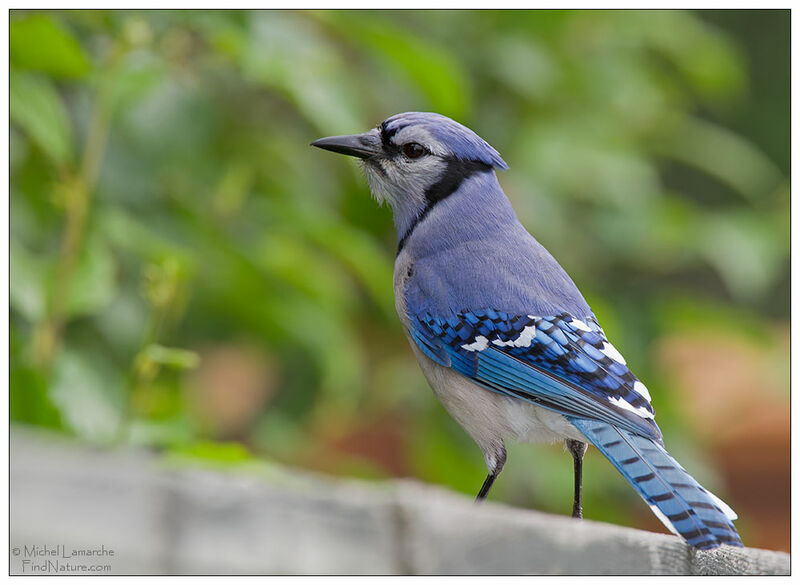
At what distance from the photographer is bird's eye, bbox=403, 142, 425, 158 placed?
77cm

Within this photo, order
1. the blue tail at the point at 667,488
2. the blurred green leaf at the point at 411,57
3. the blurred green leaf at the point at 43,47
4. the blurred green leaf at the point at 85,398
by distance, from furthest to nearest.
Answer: the blurred green leaf at the point at 85,398, the blurred green leaf at the point at 411,57, the blurred green leaf at the point at 43,47, the blue tail at the point at 667,488

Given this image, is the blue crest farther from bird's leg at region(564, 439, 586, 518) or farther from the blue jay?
bird's leg at region(564, 439, 586, 518)

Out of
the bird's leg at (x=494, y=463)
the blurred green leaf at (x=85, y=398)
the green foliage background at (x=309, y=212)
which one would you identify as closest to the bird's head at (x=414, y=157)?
the bird's leg at (x=494, y=463)

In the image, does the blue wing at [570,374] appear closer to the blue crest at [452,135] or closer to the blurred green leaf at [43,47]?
the blue crest at [452,135]

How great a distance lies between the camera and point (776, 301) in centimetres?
355

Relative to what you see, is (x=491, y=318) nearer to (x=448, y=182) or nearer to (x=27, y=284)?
(x=448, y=182)

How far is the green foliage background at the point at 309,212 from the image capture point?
1.53 m

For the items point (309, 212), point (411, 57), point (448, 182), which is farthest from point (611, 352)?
point (309, 212)

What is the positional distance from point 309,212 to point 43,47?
0.69 meters

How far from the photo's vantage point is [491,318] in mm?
751

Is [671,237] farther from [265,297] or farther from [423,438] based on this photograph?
[265,297]

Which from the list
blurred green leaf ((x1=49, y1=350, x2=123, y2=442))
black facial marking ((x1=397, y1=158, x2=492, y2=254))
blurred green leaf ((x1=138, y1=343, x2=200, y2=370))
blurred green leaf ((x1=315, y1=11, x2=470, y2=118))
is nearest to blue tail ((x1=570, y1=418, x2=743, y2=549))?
black facial marking ((x1=397, y1=158, x2=492, y2=254))

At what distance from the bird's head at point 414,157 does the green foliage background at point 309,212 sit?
429 millimetres

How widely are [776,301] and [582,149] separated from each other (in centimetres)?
157
